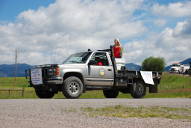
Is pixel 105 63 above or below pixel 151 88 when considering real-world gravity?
above

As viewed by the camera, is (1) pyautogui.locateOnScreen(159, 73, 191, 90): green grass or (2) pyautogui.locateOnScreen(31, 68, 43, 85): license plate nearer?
(2) pyautogui.locateOnScreen(31, 68, 43, 85): license plate

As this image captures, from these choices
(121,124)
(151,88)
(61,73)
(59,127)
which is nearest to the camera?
(59,127)

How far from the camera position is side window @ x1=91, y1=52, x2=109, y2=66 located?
16.1 m

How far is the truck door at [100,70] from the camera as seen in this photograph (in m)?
15.7

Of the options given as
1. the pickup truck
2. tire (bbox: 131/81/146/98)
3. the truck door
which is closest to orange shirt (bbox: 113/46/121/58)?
the pickup truck

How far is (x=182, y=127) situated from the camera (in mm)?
6656

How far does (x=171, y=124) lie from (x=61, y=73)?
8234mm

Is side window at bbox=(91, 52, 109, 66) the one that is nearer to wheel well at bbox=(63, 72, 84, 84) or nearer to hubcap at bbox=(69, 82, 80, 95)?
wheel well at bbox=(63, 72, 84, 84)

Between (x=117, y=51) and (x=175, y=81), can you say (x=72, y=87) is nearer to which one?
(x=117, y=51)

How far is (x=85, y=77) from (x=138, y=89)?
3.14 metres

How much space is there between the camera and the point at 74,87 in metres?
15.0

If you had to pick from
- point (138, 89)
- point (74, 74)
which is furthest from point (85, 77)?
point (138, 89)

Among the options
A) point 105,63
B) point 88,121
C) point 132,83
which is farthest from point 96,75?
point 88,121

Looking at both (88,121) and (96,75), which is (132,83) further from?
(88,121)
